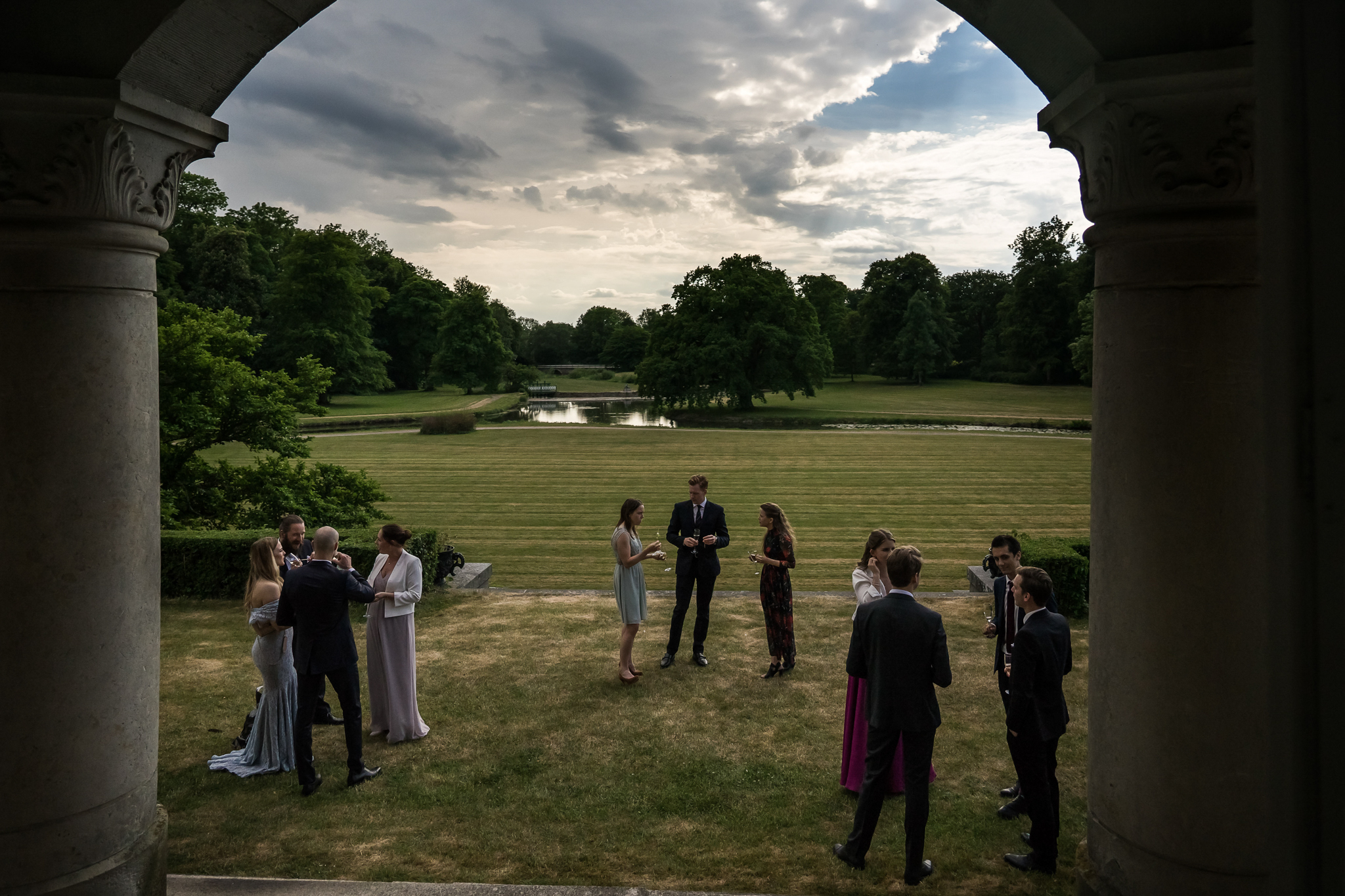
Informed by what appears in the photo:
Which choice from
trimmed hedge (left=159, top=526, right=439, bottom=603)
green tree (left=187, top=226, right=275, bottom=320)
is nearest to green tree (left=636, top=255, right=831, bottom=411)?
green tree (left=187, top=226, right=275, bottom=320)

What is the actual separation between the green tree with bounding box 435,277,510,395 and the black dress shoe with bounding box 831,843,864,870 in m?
77.1

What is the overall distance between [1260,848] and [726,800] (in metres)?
3.48

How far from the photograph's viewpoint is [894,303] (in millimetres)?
92312

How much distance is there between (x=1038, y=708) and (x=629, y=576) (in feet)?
13.6

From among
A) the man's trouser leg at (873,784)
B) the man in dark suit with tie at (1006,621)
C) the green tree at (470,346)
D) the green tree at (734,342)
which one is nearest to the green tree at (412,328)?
the green tree at (470,346)

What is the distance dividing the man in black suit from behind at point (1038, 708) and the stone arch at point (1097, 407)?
133 centimetres

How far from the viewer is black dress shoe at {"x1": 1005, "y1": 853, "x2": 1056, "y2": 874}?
532cm

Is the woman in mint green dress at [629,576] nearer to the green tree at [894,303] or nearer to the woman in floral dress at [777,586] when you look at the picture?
the woman in floral dress at [777,586]

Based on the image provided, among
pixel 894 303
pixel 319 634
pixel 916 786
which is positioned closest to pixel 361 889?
pixel 319 634

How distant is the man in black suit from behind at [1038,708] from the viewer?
5297 mm

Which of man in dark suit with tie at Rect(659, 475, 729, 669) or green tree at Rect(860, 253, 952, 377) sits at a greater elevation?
green tree at Rect(860, 253, 952, 377)

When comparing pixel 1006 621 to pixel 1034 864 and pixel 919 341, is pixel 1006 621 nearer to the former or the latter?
pixel 1034 864

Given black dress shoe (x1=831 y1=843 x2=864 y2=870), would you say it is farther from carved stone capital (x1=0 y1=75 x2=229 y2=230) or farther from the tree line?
the tree line

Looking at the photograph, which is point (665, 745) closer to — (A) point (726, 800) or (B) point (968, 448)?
(A) point (726, 800)
